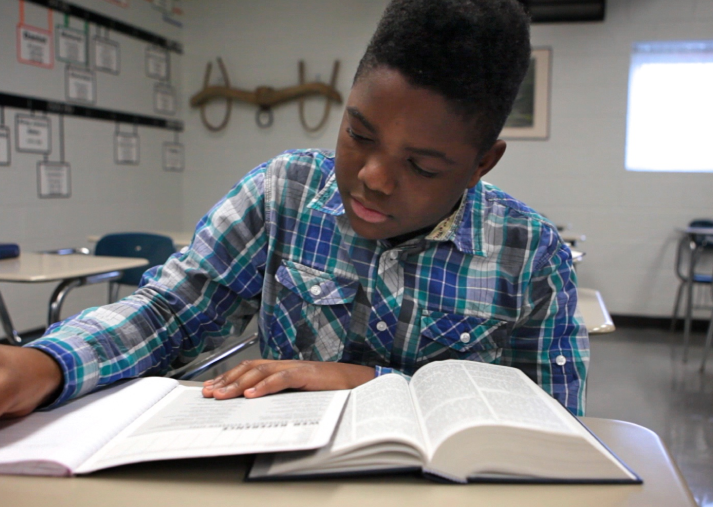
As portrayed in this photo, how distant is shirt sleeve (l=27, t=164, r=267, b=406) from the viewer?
0.79 metres

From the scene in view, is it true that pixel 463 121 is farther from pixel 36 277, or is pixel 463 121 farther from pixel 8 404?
pixel 36 277

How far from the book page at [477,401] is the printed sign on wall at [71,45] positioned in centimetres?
382

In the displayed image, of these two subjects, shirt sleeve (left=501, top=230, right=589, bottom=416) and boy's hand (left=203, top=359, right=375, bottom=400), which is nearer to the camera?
boy's hand (left=203, top=359, right=375, bottom=400)

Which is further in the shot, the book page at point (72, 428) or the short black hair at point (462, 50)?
the short black hair at point (462, 50)

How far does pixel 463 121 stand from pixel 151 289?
1.76 feet

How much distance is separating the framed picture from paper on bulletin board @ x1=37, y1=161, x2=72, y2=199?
310cm

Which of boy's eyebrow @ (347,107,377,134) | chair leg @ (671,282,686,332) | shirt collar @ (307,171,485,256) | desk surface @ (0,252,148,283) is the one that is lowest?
chair leg @ (671,282,686,332)

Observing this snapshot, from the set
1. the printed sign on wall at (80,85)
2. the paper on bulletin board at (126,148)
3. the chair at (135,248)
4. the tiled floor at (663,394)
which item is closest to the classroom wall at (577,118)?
the tiled floor at (663,394)

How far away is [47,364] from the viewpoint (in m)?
0.67

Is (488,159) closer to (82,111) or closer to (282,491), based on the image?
(282,491)

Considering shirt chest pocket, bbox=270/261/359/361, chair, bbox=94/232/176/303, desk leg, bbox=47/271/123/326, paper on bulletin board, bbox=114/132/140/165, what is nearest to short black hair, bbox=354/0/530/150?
shirt chest pocket, bbox=270/261/359/361

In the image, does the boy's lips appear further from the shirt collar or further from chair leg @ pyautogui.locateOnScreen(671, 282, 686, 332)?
chair leg @ pyautogui.locateOnScreen(671, 282, 686, 332)

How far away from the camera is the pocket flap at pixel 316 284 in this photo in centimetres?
97

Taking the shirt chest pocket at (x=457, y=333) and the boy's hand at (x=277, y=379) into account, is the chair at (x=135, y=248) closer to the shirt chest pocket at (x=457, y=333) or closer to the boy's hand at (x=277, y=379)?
the shirt chest pocket at (x=457, y=333)
